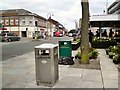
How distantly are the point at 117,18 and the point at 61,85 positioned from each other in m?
21.7

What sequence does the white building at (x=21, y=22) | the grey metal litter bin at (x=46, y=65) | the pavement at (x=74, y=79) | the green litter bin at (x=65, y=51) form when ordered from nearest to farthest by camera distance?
1. the grey metal litter bin at (x=46, y=65)
2. the pavement at (x=74, y=79)
3. the green litter bin at (x=65, y=51)
4. the white building at (x=21, y=22)

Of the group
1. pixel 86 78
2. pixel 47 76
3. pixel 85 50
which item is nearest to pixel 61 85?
pixel 47 76

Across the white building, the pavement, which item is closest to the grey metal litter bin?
the pavement

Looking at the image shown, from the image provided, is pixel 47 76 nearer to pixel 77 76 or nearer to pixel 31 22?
pixel 77 76

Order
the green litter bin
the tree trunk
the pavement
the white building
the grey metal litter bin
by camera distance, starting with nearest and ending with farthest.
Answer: the grey metal litter bin, the pavement, the tree trunk, the green litter bin, the white building

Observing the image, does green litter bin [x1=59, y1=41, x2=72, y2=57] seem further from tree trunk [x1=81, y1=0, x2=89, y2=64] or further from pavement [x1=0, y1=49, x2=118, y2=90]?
pavement [x1=0, y1=49, x2=118, y2=90]

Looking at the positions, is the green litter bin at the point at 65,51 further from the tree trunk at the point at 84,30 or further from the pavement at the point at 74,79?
the pavement at the point at 74,79

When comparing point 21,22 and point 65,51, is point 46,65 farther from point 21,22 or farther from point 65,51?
point 21,22

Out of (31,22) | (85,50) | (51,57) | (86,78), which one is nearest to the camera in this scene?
(51,57)

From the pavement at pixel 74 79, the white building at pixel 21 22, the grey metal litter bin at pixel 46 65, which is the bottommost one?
the pavement at pixel 74 79

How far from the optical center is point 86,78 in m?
9.30

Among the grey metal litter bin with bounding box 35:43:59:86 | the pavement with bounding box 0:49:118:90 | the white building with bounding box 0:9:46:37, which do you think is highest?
the white building with bounding box 0:9:46:37

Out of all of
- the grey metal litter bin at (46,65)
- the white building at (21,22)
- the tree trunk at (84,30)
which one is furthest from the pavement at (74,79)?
the white building at (21,22)

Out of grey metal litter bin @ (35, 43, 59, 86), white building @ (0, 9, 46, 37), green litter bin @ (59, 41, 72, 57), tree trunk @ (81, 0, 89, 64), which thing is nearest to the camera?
grey metal litter bin @ (35, 43, 59, 86)
